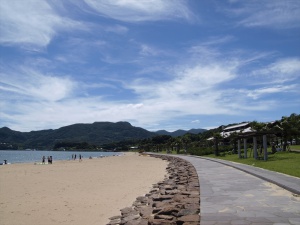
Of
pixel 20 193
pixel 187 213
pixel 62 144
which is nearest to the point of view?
pixel 187 213

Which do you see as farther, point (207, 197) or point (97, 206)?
point (97, 206)

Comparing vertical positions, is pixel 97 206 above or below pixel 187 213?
below

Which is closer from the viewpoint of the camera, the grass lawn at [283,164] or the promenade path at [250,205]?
the promenade path at [250,205]

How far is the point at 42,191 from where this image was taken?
1420cm

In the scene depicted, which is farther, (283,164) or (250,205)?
(283,164)

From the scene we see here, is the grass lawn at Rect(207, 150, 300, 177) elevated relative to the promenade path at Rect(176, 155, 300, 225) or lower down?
elevated

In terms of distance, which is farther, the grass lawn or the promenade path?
the grass lawn

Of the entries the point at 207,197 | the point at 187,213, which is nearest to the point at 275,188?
the point at 207,197

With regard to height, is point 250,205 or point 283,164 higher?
point 283,164

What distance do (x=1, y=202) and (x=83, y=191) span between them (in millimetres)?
3466

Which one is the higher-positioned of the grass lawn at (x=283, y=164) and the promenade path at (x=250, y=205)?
the grass lawn at (x=283, y=164)

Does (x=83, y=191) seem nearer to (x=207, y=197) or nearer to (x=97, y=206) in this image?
(x=97, y=206)

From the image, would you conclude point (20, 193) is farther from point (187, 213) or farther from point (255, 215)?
point (255, 215)

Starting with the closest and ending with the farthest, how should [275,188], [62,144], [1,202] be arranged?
1. [275,188]
2. [1,202]
3. [62,144]
